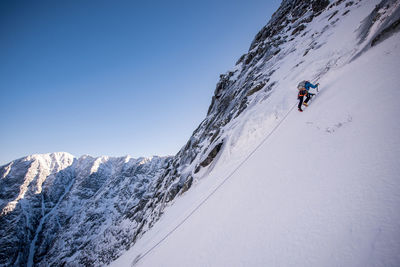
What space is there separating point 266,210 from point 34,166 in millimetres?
208349

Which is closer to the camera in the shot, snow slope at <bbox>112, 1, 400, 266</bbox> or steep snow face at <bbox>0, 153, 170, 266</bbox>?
snow slope at <bbox>112, 1, 400, 266</bbox>

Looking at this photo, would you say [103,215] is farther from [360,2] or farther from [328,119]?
[360,2]

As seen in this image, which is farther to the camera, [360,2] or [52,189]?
[52,189]

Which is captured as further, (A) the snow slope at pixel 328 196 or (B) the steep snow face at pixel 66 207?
(B) the steep snow face at pixel 66 207

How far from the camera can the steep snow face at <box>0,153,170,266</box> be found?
194 ft

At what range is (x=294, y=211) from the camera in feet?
8.11

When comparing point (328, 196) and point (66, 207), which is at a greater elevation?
point (66, 207)

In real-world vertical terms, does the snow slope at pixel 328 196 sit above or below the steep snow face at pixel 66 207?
below

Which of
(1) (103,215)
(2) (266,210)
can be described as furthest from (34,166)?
(2) (266,210)

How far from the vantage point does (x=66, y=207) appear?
373 feet

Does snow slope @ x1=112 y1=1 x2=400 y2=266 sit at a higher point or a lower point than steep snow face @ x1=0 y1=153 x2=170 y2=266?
lower

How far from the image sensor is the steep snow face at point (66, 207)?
194 ft

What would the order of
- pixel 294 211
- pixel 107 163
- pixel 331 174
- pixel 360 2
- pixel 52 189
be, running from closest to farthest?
pixel 294 211 → pixel 331 174 → pixel 360 2 → pixel 52 189 → pixel 107 163

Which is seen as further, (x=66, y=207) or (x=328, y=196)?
(x=66, y=207)
